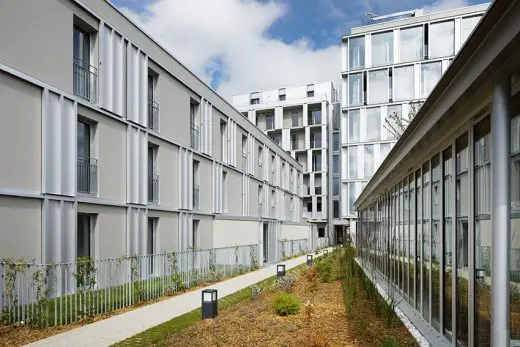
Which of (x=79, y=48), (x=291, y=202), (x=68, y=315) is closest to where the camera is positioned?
(x=68, y=315)

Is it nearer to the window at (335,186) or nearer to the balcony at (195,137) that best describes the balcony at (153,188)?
A: the balcony at (195,137)

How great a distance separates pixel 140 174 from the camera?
56.8 feet

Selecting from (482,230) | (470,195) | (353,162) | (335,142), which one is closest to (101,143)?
(470,195)

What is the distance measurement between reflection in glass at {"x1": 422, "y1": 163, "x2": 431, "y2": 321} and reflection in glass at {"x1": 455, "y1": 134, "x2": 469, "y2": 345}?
1851 millimetres

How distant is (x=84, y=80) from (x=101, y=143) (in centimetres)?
199

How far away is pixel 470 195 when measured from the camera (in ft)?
17.3

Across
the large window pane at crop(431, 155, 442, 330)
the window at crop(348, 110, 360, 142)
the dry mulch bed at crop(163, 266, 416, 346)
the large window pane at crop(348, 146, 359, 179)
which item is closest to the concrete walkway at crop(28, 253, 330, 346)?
the dry mulch bed at crop(163, 266, 416, 346)

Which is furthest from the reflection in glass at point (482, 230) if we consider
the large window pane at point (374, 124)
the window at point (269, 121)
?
the window at point (269, 121)

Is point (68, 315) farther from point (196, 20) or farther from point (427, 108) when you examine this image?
point (196, 20)

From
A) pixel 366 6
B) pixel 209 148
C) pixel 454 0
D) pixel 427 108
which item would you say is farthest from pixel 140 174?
pixel 454 0

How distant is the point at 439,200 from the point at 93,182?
440 inches

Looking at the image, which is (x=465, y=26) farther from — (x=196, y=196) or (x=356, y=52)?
(x=196, y=196)

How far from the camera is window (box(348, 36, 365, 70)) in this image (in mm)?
44438

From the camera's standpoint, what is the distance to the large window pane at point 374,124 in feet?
143
